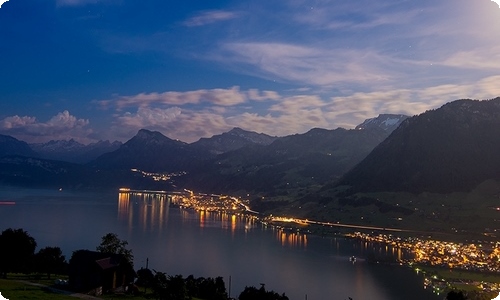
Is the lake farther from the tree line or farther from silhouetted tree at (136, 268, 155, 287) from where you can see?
silhouetted tree at (136, 268, 155, 287)

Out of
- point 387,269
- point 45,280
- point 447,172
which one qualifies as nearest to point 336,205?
point 447,172

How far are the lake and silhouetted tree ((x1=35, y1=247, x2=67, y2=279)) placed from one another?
17771 millimetres

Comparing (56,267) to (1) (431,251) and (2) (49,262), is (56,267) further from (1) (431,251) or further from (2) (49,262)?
(1) (431,251)

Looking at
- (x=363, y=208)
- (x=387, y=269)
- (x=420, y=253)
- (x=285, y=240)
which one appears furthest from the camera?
(x=363, y=208)

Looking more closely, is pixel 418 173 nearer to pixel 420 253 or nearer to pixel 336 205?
pixel 336 205

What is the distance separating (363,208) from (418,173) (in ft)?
88.0

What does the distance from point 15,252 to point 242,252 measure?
144ft

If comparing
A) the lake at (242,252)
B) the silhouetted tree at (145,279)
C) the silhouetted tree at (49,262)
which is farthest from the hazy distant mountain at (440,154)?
the silhouetted tree at (49,262)

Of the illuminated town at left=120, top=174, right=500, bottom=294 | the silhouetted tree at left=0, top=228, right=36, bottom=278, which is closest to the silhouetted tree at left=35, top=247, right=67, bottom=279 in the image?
the silhouetted tree at left=0, top=228, right=36, bottom=278

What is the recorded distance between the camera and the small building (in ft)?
79.6

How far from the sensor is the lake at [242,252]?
51.1 metres

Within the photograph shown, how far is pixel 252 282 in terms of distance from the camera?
50.0m

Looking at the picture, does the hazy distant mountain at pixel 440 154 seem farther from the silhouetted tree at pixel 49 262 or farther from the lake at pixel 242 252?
the silhouetted tree at pixel 49 262

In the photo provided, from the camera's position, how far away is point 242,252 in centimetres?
6919
